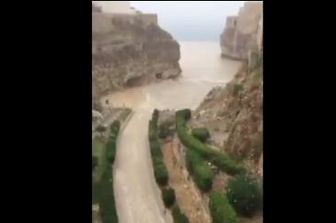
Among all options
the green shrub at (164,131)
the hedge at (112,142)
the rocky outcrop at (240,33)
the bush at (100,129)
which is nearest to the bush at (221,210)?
the hedge at (112,142)

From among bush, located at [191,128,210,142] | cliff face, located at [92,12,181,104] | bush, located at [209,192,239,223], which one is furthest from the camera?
cliff face, located at [92,12,181,104]

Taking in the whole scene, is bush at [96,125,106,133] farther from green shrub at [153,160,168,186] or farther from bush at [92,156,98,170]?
green shrub at [153,160,168,186]

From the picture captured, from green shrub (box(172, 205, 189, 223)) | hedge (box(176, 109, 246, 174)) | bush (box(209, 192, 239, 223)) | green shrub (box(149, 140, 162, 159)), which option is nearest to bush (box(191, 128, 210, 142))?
hedge (box(176, 109, 246, 174))

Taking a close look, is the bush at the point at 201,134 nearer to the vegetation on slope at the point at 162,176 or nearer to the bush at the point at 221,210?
the vegetation on slope at the point at 162,176

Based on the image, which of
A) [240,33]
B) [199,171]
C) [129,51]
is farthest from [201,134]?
[240,33]
